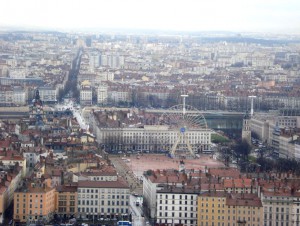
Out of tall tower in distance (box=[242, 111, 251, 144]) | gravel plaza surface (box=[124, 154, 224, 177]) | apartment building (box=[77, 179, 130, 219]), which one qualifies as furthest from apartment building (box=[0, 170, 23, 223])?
tall tower in distance (box=[242, 111, 251, 144])

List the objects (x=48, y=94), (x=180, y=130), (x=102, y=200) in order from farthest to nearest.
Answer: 1. (x=48, y=94)
2. (x=180, y=130)
3. (x=102, y=200)

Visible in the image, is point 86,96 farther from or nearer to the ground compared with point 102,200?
nearer to the ground

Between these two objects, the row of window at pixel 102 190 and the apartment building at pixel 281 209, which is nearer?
the apartment building at pixel 281 209

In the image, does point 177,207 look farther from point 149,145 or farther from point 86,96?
point 86,96

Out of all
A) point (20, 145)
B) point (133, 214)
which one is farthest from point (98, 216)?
point (20, 145)

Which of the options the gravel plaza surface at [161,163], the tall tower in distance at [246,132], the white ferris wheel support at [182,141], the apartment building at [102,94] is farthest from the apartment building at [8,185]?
the apartment building at [102,94]

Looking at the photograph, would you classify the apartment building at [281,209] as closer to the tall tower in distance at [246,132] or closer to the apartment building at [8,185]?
the apartment building at [8,185]

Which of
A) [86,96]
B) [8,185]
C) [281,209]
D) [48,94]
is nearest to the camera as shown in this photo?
[281,209]

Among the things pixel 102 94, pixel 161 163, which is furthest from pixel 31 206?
pixel 102 94

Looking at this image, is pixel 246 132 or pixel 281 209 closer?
pixel 281 209

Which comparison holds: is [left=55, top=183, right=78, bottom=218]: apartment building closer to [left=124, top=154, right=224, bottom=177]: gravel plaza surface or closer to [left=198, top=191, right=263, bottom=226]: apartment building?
[left=198, top=191, right=263, bottom=226]: apartment building

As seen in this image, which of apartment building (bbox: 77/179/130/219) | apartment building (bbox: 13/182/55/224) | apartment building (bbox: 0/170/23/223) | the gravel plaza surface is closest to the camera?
apartment building (bbox: 13/182/55/224)
